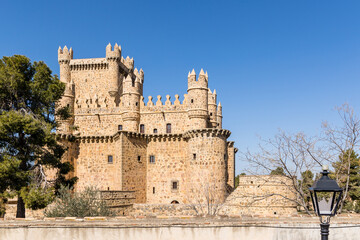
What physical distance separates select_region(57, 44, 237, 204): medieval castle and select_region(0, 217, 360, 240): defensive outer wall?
21735 mm

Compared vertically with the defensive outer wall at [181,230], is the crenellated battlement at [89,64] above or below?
above

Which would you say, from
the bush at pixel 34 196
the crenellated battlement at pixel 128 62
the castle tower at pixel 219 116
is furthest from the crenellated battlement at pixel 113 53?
the bush at pixel 34 196

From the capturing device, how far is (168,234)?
31.7 ft

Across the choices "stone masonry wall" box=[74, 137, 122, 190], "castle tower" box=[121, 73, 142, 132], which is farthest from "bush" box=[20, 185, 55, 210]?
"castle tower" box=[121, 73, 142, 132]

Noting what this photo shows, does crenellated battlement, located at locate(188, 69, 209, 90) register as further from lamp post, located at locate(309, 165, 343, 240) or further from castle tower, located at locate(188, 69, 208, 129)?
lamp post, located at locate(309, 165, 343, 240)

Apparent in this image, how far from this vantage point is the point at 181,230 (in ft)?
31.7

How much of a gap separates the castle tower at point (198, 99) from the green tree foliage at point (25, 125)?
13.3 m

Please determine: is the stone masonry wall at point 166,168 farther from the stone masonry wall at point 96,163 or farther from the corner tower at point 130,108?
the stone masonry wall at point 96,163

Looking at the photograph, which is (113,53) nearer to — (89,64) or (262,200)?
(89,64)

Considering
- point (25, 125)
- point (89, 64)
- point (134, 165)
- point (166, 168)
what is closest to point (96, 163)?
point (134, 165)

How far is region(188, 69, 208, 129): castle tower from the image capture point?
112ft

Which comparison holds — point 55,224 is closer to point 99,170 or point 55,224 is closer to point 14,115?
point 14,115

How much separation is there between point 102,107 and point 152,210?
40.4 feet

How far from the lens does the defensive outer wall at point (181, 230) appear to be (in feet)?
31.4
